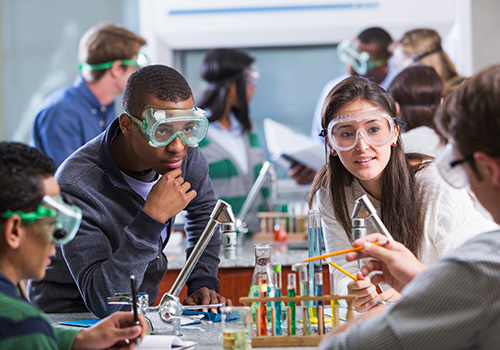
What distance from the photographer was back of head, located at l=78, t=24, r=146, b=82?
387 centimetres

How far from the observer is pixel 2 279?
4.94 ft

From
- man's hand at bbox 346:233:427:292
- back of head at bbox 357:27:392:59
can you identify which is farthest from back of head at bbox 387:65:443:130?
man's hand at bbox 346:233:427:292

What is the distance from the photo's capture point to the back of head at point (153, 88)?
2.19 m

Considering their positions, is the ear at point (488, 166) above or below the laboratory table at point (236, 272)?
above

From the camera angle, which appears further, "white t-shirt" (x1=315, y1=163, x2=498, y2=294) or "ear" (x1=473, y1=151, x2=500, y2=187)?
"white t-shirt" (x1=315, y1=163, x2=498, y2=294)

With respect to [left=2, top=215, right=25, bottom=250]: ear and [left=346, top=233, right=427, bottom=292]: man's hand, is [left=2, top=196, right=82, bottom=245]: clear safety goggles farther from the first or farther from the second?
[left=346, top=233, right=427, bottom=292]: man's hand

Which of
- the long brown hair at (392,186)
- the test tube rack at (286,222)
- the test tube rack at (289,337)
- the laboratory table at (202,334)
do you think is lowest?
the test tube rack at (286,222)

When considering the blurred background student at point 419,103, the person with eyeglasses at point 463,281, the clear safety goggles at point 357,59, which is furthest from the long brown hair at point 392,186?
the clear safety goggles at point 357,59

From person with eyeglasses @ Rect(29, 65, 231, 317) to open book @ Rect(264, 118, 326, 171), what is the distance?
182cm

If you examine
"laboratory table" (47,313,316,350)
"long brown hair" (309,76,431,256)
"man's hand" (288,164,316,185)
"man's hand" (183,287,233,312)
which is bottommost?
"man's hand" (288,164,316,185)

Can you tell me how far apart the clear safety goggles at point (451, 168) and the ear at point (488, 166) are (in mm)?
42

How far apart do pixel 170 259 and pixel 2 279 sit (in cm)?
207

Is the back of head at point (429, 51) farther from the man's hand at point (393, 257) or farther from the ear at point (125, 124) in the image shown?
the man's hand at point (393, 257)

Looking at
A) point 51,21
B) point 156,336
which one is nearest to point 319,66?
point 51,21
